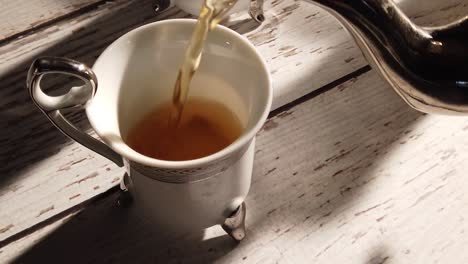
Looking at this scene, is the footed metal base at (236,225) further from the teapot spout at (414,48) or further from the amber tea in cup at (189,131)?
the teapot spout at (414,48)

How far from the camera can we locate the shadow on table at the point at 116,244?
44cm

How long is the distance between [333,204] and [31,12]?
0.37 meters

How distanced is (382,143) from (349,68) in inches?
3.6

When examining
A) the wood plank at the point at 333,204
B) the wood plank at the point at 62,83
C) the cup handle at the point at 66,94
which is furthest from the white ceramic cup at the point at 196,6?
the cup handle at the point at 66,94

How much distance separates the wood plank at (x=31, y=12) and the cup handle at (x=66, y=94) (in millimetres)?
241

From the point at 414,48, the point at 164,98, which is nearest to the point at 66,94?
the point at 164,98

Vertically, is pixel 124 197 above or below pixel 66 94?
below

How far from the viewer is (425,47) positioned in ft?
1.07

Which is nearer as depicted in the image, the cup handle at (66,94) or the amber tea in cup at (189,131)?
the cup handle at (66,94)

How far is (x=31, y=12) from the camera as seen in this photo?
585 millimetres

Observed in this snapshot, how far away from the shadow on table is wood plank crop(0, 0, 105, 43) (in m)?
0.22

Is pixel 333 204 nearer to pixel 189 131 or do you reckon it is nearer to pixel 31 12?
pixel 189 131

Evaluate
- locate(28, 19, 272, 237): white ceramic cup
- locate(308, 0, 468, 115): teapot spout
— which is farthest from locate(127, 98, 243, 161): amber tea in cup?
locate(308, 0, 468, 115): teapot spout

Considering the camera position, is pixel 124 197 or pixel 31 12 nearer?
pixel 124 197
